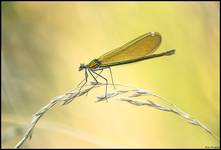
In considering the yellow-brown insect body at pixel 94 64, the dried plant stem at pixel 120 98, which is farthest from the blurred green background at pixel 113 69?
the dried plant stem at pixel 120 98

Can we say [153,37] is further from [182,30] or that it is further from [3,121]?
[3,121]

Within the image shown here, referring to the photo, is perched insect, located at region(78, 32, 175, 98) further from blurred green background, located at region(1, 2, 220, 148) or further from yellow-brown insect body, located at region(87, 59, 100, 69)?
blurred green background, located at region(1, 2, 220, 148)

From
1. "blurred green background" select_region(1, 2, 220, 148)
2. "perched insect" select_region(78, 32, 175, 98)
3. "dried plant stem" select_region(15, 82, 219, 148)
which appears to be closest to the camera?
"dried plant stem" select_region(15, 82, 219, 148)

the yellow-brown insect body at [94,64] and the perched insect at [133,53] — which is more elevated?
the perched insect at [133,53]

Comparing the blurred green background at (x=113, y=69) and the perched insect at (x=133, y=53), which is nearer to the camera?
the perched insect at (x=133, y=53)

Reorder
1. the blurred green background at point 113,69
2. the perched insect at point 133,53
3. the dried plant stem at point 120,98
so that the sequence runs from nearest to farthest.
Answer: the dried plant stem at point 120,98 < the perched insect at point 133,53 < the blurred green background at point 113,69

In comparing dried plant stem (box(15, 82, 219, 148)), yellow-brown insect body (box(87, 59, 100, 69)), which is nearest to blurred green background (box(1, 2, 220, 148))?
yellow-brown insect body (box(87, 59, 100, 69))

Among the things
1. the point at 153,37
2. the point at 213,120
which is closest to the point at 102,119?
the point at 213,120

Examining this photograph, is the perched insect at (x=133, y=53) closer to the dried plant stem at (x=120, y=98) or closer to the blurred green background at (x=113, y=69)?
the dried plant stem at (x=120, y=98)
